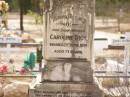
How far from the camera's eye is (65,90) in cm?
1252

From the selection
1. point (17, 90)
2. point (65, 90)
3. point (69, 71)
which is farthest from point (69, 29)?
point (17, 90)

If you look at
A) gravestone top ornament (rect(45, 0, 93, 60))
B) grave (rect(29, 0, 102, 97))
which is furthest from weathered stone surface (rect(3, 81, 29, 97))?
gravestone top ornament (rect(45, 0, 93, 60))

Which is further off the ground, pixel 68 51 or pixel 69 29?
pixel 69 29

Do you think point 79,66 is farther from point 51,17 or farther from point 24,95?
point 24,95

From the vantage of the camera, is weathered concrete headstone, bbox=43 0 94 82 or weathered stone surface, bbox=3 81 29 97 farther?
weathered stone surface, bbox=3 81 29 97

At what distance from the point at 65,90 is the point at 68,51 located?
29.7 inches

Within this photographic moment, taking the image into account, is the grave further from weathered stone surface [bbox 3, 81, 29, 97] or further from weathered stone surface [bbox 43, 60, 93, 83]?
weathered stone surface [bbox 3, 81, 29, 97]

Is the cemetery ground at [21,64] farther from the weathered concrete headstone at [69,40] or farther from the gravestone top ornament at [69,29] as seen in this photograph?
the gravestone top ornament at [69,29]

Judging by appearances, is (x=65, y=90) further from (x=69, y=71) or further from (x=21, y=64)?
(x=21, y=64)

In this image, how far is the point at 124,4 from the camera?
6262cm

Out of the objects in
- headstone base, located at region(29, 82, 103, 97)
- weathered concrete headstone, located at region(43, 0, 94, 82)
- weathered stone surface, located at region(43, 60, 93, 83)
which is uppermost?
weathered concrete headstone, located at region(43, 0, 94, 82)

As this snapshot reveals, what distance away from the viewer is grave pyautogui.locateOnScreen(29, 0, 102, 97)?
40.9ft

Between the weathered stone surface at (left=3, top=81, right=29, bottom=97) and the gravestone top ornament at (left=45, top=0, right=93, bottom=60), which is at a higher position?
the gravestone top ornament at (left=45, top=0, right=93, bottom=60)

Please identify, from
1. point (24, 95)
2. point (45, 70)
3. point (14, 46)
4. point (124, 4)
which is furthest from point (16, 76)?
point (124, 4)
